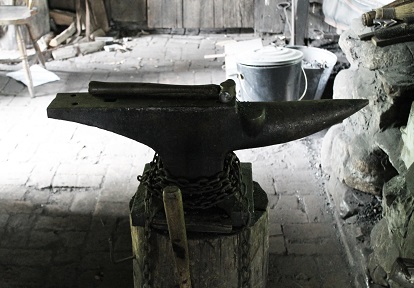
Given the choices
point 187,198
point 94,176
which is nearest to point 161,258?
point 187,198

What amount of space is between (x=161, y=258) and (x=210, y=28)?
5.57 metres

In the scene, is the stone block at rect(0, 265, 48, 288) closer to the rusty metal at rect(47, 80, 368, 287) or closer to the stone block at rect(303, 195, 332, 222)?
the rusty metal at rect(47, 80, 368, 287)

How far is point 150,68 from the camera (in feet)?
20.0

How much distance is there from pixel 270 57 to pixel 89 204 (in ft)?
6.31

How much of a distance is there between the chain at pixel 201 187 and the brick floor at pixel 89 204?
1.19m

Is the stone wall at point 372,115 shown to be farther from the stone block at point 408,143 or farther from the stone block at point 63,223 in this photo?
the stone block at point 63,223

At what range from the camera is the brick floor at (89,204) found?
10.2 ft

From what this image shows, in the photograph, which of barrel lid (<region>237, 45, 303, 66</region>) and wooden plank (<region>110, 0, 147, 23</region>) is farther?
wooden plank (<region>110, 0, 147, 23</region>)

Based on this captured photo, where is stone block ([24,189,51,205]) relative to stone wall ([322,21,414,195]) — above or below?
below

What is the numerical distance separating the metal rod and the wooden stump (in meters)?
0.15

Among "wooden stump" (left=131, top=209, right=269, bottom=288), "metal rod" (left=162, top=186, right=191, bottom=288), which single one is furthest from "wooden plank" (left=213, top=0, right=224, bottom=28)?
"metal rod" (left=162, top=186, right=191, bottom=288)

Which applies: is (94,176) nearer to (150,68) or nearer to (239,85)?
(239,85)

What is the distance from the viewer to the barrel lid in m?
4.38

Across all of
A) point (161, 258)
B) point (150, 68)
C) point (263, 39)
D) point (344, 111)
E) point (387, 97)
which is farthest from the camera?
point (263, 39)
